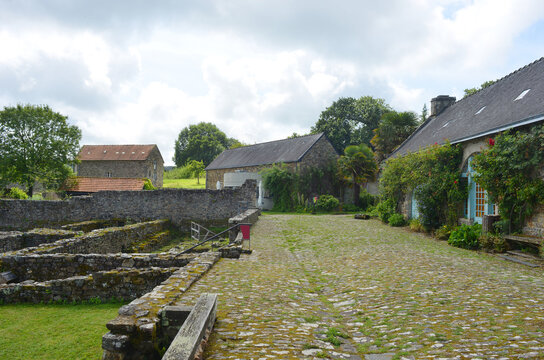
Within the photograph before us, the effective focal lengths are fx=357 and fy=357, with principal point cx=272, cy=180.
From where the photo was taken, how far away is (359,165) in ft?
90.1

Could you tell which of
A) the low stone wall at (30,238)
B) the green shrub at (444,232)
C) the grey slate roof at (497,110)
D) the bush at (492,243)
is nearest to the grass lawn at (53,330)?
the low stone wall at (30,238)

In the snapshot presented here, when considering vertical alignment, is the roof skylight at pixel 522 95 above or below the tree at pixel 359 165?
above

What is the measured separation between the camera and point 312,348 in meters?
3.62

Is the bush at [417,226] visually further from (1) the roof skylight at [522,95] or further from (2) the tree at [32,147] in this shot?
(2) the tree at [32,147]

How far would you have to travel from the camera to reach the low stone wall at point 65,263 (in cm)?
869

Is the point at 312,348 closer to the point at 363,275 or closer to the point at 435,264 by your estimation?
the point at 363,275

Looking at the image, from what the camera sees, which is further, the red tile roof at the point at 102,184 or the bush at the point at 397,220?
the red tile roof at the point at 102,184

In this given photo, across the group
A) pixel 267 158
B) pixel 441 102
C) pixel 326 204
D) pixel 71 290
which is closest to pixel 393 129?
pixel 441 102

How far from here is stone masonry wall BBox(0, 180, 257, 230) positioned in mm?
20594

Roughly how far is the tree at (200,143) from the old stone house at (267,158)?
91.8 feet

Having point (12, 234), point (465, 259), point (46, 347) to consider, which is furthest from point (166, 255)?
point (12, 234)

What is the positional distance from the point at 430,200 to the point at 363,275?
302 inches

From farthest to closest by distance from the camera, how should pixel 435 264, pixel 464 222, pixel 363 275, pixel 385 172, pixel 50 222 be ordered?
pixel 50 222 → pixel 385 172 → pixel 464 222 → pixel 435 264 → pixel 363 275

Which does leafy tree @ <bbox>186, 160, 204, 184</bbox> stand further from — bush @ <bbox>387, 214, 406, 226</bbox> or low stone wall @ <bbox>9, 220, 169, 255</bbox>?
bush @ <bbox>387, 214, 406, 226</bbox>
